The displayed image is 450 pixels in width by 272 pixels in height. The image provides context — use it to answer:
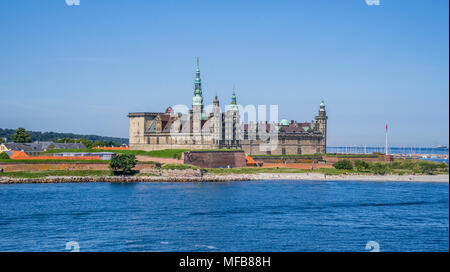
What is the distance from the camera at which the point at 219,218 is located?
35188 mm

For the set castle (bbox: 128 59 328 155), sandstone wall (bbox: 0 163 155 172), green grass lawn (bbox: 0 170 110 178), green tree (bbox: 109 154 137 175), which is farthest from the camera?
castle (bbox: 128 59 328 155)

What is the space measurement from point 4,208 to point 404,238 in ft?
90.3

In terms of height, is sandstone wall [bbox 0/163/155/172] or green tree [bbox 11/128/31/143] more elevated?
green tree [bbox 11/128/31/143]

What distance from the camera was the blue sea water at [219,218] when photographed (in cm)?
2644

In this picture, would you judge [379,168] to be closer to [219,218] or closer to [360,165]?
[360,165]

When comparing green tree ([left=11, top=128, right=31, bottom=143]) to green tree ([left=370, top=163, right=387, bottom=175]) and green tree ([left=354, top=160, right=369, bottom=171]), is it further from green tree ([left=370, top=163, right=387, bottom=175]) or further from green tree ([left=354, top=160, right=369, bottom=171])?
green tree ([left=370, top=163, right=387, bottom=175])

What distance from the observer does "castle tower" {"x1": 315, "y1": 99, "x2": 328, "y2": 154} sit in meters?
99.0

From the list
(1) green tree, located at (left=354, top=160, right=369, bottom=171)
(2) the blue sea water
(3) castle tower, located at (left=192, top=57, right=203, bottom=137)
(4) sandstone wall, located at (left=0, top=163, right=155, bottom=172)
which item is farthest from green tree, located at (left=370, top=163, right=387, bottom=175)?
(4) sandstone wall, located at (left=0, top=163, right=155, bottom=172)

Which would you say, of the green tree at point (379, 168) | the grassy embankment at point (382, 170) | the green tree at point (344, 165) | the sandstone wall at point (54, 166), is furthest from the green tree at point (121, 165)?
the green tree at point (379, 168)

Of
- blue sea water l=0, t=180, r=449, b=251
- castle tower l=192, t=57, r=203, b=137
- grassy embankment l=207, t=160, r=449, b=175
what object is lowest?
blue sea water l=0, t=180, r=449, b=251

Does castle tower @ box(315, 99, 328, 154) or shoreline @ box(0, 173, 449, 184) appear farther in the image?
castle tower @ box(315, 99, 328, 154)

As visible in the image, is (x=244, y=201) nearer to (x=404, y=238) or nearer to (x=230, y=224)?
(x=230, y=224)

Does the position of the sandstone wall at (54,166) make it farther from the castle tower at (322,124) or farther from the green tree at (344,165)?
the castle tower at (322,124)

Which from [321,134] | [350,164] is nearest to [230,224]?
[350,164]
